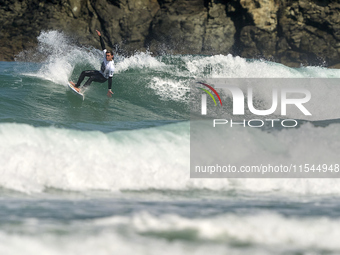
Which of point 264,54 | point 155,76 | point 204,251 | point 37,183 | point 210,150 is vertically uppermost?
point 264,54

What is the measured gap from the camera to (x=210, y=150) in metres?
5.84

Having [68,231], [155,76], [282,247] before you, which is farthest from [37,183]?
[155,76]

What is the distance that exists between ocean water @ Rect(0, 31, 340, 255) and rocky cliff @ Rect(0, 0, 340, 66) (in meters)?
16.4

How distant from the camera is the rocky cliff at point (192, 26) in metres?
23.9

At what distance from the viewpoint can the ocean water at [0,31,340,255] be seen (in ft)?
9.92

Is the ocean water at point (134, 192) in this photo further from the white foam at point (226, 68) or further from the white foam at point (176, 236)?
the white foam at point (226, 68)

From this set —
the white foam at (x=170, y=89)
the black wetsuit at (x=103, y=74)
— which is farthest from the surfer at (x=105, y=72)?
the white foam at (x=170, y=89)

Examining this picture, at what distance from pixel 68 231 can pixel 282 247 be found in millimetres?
1717

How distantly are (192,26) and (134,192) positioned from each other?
2113 centimetres

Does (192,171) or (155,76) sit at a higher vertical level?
(155,76)

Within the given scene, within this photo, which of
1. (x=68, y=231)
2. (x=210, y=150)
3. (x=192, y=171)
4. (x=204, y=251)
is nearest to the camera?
(x=204, y=251)

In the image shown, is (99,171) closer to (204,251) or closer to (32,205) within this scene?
(32,205)

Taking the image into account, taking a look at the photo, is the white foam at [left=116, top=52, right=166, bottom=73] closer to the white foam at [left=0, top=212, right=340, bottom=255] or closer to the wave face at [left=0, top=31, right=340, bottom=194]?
the wave face at [left=0, top=31, right=340, bottom=194]

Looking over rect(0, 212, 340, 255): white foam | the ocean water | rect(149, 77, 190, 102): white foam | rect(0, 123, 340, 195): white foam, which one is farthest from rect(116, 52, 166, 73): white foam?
rect(0, 212, 340, 255): white foam
